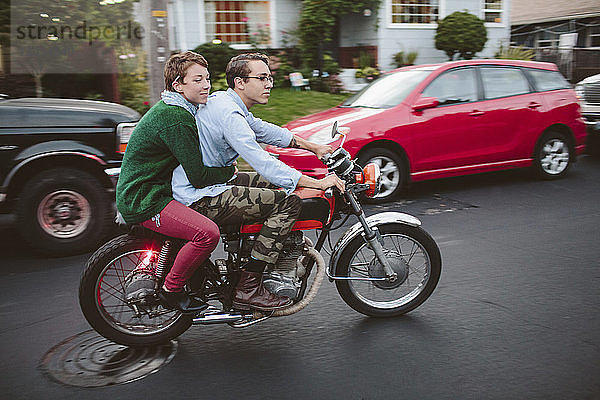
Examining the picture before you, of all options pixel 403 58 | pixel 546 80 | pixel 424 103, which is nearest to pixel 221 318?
pixel 424 103

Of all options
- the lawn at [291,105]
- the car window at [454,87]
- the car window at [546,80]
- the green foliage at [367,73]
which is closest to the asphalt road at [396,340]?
the car window at [454,87]

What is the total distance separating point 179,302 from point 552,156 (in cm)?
704

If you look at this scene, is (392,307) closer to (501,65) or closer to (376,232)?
(376,232)

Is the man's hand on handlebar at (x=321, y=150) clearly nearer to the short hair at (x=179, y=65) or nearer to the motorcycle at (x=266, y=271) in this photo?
the motorcycle at (x=266, y=271)

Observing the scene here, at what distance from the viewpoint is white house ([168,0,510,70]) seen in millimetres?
17734

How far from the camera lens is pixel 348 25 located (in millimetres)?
19516

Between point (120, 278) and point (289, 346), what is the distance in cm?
116

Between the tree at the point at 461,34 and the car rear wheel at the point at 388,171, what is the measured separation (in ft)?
38.1

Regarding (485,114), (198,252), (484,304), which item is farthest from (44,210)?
(485,114)

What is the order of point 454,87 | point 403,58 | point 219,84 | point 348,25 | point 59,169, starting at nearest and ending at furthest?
point 59,169
point 454,87
point 219,84
point 403,58
point 348,25

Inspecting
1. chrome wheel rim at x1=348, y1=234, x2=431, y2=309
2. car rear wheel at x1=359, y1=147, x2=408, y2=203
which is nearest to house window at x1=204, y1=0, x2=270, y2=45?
car rear wheel at x1=359, y1=147, x2=408, y2=203

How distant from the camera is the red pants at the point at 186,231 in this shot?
357cm

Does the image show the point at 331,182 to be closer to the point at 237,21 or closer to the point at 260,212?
the point at 260,212

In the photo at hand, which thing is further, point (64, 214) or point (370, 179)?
point (64, 214)
